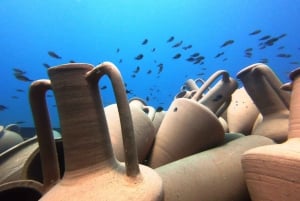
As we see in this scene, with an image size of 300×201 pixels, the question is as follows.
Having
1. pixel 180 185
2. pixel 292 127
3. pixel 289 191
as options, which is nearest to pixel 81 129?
pixel 180 185

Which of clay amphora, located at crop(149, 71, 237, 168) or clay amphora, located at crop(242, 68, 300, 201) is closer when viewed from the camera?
clay amphora, located at crop(242, 68, 300, 201)

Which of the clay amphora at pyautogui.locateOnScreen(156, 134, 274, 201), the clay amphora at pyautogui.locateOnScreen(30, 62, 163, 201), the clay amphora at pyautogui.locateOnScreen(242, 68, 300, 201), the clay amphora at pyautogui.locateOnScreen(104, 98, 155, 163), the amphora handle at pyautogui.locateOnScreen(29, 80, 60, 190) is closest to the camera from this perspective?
the clay amphora at pyautogui.locateOnScreen(30, 62, 163, 201)

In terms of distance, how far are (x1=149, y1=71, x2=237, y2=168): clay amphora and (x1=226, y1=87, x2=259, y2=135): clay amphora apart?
2.64 ft

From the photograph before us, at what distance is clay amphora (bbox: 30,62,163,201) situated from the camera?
1.04 m

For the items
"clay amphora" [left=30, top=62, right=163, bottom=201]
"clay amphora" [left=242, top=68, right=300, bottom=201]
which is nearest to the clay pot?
"clay amphora" [left=30, top=62, right=163, bottom=201]

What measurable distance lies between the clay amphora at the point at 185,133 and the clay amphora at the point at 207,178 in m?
0.14

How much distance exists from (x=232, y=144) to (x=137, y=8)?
1619 inches

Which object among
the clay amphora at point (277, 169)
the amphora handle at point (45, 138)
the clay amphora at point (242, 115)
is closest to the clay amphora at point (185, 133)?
the clay amphora at point (277, 169)

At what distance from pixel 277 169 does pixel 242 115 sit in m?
1.63

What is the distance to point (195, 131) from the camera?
1.95 m

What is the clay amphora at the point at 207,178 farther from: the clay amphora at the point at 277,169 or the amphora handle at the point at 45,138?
the amphora handle at the point at 45,138

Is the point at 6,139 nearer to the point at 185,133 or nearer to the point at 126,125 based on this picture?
the point at 185,133

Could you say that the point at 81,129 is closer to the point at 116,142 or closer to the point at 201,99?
the point at 116,142

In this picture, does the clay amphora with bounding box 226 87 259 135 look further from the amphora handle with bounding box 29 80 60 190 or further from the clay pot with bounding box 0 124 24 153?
the clay pot with bounding box 0 124 24 153
